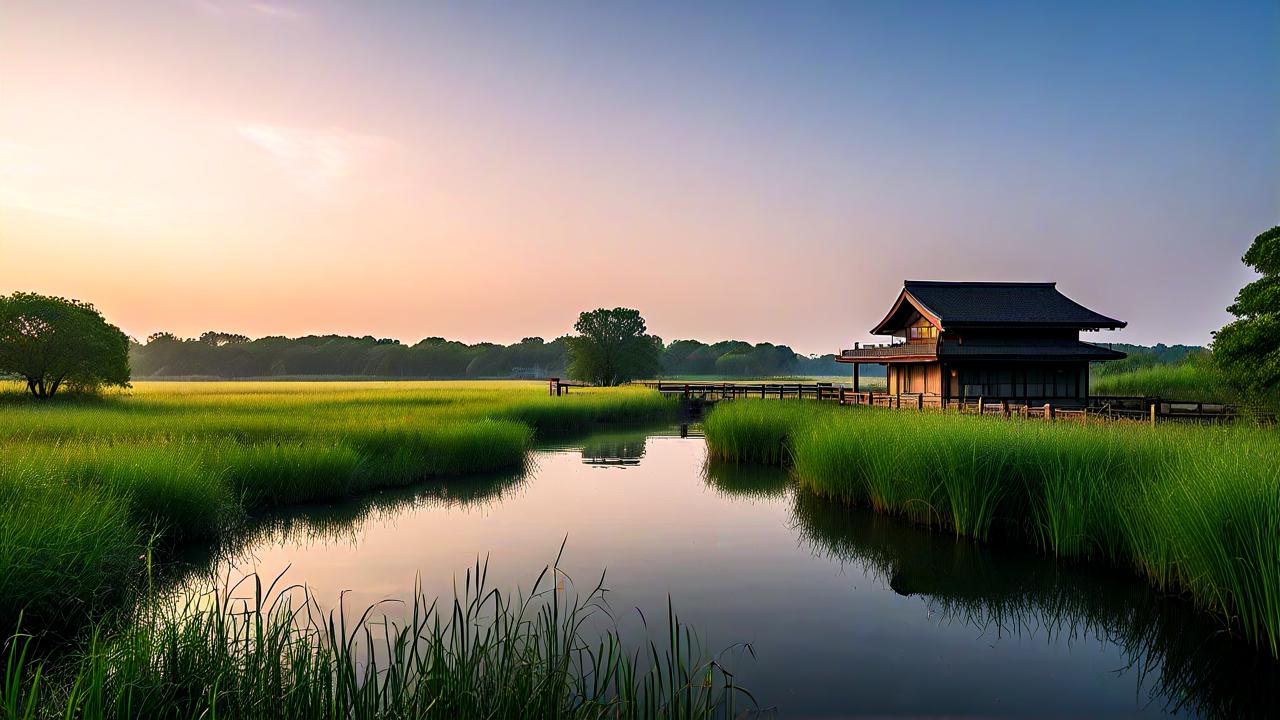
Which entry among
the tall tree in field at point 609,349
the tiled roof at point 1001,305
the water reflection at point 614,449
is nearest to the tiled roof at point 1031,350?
the tiled roof at point 1001,305

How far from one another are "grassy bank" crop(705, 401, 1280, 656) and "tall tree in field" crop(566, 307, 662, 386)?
5960 centimetres

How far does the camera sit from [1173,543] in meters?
8.27

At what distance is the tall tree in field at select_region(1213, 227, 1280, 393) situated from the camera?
18.2 metres

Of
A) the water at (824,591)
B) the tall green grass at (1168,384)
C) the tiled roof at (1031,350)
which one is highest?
the tiled roof at (1031,350)

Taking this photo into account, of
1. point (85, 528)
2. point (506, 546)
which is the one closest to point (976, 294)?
point (506, 546)

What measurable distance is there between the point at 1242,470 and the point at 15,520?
13.9 m

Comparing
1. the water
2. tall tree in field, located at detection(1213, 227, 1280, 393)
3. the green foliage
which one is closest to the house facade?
the green foliage

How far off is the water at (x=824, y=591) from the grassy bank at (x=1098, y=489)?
0.45m

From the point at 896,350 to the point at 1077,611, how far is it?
27.0 meters

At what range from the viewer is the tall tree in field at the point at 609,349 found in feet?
255

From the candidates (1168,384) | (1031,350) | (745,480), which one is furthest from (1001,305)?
(745,480)

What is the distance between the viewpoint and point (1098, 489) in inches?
412

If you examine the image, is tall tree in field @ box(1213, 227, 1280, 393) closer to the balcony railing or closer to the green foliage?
the balcony railing

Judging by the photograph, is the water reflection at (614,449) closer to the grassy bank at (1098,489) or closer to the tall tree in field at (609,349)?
the grassy bank at (1098,489)
